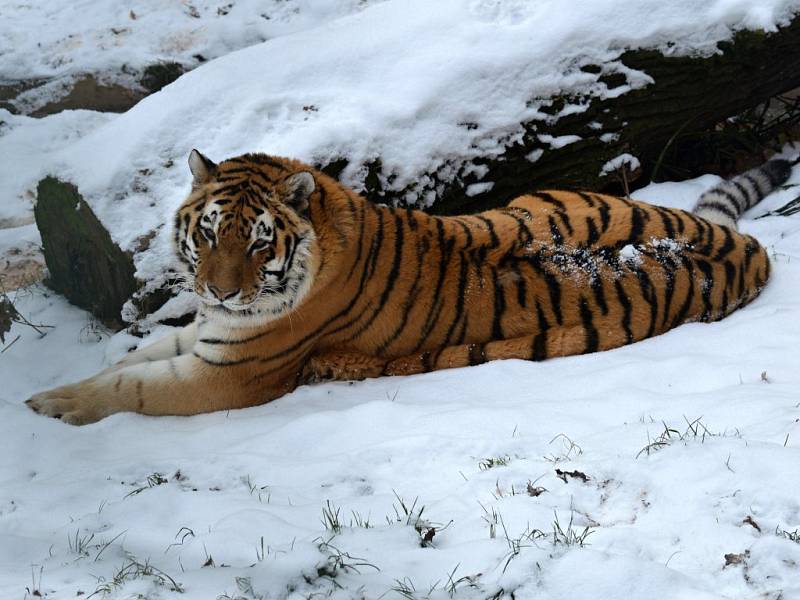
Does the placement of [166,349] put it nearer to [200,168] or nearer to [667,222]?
[200,168]

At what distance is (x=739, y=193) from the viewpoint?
5.23m

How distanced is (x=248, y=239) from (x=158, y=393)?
807mm

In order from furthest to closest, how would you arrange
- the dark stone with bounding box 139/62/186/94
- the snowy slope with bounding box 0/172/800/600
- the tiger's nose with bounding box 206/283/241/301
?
1. the dark stone with bounding box 139/62/186/94
2. the tiger's nose with bounding box 206/283/241/301
3. the snowy slope with bounding box 0/172/800/600

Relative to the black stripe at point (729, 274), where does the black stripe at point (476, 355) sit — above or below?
below

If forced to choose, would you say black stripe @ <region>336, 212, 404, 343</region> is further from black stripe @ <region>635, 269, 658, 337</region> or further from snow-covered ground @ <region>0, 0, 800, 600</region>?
black stripe @ <region>635, 269, 658, 337</region>

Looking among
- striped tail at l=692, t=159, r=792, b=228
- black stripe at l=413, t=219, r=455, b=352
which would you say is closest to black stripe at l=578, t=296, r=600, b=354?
black stripe at l=413, t=219, r=455, b=352

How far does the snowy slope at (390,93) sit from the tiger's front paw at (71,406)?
0.86 m

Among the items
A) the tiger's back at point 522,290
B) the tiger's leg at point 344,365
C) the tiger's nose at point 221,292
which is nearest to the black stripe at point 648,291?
the tiger's back at point 522,290

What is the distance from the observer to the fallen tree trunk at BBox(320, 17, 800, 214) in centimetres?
492

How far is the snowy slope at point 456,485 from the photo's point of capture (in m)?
2.19

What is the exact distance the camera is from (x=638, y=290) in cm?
389

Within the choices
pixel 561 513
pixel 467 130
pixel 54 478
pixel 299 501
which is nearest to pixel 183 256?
pixel 54 478

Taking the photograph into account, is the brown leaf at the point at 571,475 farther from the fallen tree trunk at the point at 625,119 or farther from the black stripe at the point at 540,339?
the fallen tree trunk at the point at 625,119

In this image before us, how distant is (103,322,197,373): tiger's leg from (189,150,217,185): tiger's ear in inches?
29.6
